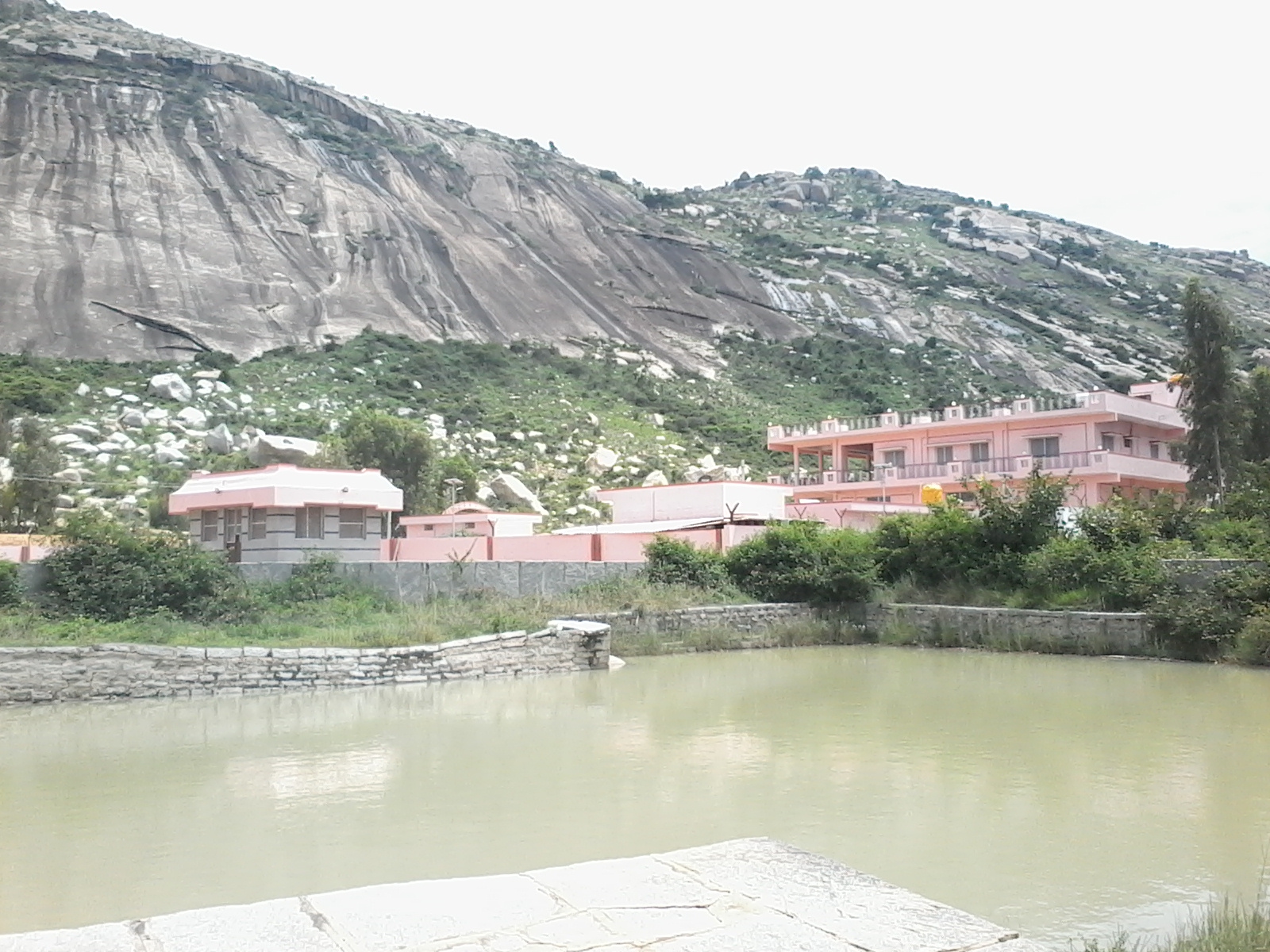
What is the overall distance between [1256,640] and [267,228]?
235 feet

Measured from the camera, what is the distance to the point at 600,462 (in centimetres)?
5212

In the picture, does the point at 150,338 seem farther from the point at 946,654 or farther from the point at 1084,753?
the point at 1084,753

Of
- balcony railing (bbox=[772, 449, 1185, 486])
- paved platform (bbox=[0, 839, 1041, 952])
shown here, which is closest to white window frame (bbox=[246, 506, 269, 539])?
balcony railing (bbox=[772, 449, 1185, 486])

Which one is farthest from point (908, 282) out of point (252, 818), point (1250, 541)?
point (252, 818)

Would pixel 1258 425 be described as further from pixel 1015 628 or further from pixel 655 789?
pixel 655 789

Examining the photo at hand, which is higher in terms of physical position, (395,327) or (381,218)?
(381,218)

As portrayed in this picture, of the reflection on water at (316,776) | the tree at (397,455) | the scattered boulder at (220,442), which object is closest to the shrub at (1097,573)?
the reflection on water at (316,776)

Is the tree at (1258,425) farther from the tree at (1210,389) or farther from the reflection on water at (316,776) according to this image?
the reflection on water at (316,776)

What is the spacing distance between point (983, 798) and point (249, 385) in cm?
5410

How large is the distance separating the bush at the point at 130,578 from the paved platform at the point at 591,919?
15119 mm

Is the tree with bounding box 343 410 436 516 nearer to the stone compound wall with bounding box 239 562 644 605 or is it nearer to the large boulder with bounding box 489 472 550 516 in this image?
the large boulder with bounding box 489 472 550 516

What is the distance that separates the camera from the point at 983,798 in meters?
8.98

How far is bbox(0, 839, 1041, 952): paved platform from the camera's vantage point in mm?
4715

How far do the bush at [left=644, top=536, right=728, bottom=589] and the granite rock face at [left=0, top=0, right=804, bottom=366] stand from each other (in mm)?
44860
